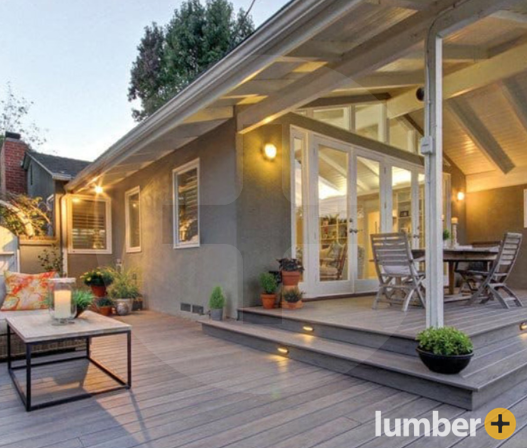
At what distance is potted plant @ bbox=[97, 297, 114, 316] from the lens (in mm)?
6051

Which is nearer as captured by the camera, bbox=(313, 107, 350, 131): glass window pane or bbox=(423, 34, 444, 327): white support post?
bbox=(423, 34, 444, 327): white support post

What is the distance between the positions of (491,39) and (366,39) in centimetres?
224

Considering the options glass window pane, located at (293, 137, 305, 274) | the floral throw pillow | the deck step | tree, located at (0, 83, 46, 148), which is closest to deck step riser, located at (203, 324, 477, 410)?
the deck step

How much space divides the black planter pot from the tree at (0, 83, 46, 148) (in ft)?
68.4

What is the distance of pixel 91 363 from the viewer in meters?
3.44

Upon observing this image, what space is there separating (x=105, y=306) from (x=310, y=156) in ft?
13.6

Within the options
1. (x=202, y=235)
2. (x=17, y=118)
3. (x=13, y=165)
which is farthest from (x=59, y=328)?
(x=17, y=118)

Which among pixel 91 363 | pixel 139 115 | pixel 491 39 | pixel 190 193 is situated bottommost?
pixel 91 363

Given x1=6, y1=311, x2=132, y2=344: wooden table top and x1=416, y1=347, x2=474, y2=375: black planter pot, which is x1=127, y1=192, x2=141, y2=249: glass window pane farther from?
x1=416, y1=347, x2=474, y2=375: black planter pot

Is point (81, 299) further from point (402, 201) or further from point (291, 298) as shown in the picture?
point (402, 201)

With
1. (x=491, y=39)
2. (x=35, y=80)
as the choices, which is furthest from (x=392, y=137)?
(x=35, y=80)

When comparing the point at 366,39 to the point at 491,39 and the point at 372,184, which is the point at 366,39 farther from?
the point at 372,184

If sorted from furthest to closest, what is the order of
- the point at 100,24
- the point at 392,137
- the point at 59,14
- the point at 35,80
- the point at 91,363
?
the point at 35,80
the point at 100,24
the point at 59,14
the point at 392,137
the point at 91,363

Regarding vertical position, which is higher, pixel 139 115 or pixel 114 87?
pixel 114 87
